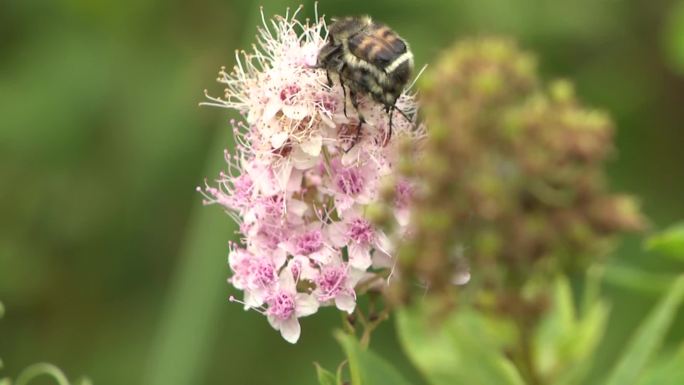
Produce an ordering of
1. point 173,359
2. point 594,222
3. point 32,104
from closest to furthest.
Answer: point 594,222
point 173,359
point 32,104

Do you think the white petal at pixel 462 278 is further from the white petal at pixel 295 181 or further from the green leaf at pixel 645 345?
the white petal at pixel 295 181

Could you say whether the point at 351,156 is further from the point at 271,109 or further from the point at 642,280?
the point at 642,280

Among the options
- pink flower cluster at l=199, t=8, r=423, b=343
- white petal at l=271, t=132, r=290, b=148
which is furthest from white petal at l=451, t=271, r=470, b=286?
white petal at l=271, t=132, r=290, b=148

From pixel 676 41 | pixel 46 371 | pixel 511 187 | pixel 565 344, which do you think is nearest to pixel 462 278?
pixel 565 344

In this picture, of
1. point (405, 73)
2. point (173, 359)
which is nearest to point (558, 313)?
point (405, 73)

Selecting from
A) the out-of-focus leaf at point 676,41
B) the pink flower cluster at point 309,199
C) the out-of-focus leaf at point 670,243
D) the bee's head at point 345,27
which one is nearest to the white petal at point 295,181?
the pink flower cluster at point 309,199

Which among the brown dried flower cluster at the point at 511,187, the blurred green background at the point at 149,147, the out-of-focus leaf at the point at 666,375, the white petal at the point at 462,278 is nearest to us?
the brown dried flower cluster at the point at 511,187

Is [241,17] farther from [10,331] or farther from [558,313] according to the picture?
[558,313]
